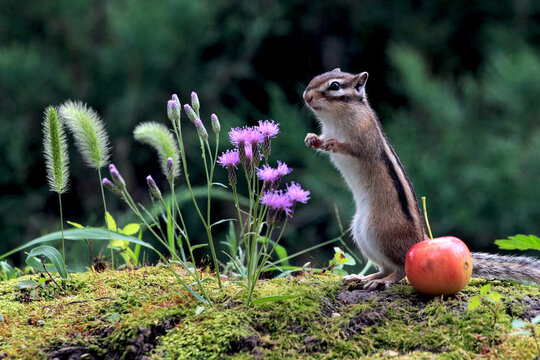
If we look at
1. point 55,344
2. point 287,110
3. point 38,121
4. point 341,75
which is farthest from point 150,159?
point 55,344

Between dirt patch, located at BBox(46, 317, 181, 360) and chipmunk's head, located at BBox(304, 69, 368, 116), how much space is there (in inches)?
66.7

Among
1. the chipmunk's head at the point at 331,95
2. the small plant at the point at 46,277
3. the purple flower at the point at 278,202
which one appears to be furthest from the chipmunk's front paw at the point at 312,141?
the small plant at the point at 46,277

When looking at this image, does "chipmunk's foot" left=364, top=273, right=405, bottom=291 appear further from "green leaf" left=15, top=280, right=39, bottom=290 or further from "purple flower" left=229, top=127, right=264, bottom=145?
"green leaf" left=15, top=280, right=39, bottom=290

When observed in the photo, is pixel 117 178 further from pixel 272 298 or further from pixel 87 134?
pixel 272 298

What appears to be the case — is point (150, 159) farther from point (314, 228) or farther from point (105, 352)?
point (105, 352)

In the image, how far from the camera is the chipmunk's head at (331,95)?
3312 mm

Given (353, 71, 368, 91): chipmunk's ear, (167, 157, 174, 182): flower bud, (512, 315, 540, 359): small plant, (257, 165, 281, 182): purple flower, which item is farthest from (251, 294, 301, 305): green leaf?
(353, 71, 368, 91): chipmunk's ear

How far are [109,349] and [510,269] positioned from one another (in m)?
1.81

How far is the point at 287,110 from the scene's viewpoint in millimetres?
5359

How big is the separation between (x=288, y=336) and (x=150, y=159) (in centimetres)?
414

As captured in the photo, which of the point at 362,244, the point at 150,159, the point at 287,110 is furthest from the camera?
the point at 150,159

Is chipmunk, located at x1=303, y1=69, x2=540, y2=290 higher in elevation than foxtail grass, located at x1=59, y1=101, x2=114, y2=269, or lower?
lower

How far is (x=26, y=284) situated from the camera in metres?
2.59

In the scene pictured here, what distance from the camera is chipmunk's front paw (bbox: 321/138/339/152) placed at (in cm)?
304
